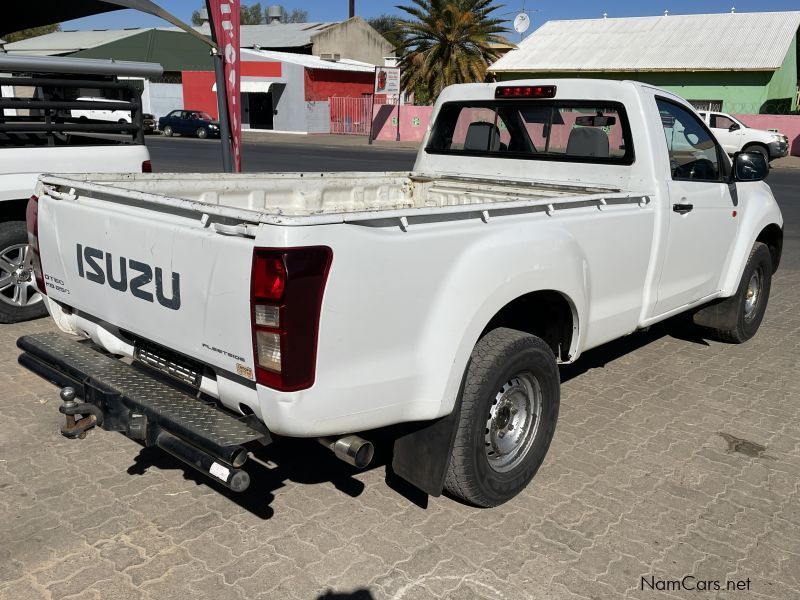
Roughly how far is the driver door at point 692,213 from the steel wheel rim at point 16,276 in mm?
4707

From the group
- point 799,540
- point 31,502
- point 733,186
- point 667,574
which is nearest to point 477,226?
point 667,574

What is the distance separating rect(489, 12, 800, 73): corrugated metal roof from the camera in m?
33.2

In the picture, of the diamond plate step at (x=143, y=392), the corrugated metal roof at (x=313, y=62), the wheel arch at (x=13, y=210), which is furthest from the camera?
the corrugated metal roof at (x=313, y=62)

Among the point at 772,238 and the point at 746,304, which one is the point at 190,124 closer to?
the point at 772,238

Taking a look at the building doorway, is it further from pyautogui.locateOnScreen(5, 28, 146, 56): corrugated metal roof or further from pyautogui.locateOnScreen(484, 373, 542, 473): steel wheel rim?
pyautogui.locateOnScreen(484, 373, 542, 473): steel wheel rim

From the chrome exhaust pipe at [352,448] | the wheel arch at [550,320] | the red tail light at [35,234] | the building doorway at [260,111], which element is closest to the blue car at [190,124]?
the building doorway at [260,111]

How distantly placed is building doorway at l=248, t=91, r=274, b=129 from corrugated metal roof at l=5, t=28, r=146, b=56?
36.1 ft

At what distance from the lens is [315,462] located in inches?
154

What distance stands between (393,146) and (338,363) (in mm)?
30612

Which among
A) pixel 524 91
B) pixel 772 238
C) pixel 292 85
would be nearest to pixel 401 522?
pixel 524 91

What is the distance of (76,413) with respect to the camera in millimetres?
3086

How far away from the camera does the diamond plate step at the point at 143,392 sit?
2.72m

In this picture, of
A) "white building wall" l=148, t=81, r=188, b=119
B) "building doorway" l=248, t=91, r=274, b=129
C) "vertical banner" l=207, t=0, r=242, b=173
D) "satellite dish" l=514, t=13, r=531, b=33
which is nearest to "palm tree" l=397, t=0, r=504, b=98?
"satellite dish" l=514, t=13, r=531, b=33

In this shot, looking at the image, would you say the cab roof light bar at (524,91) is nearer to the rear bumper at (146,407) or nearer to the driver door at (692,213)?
the driver door at (692,213)
